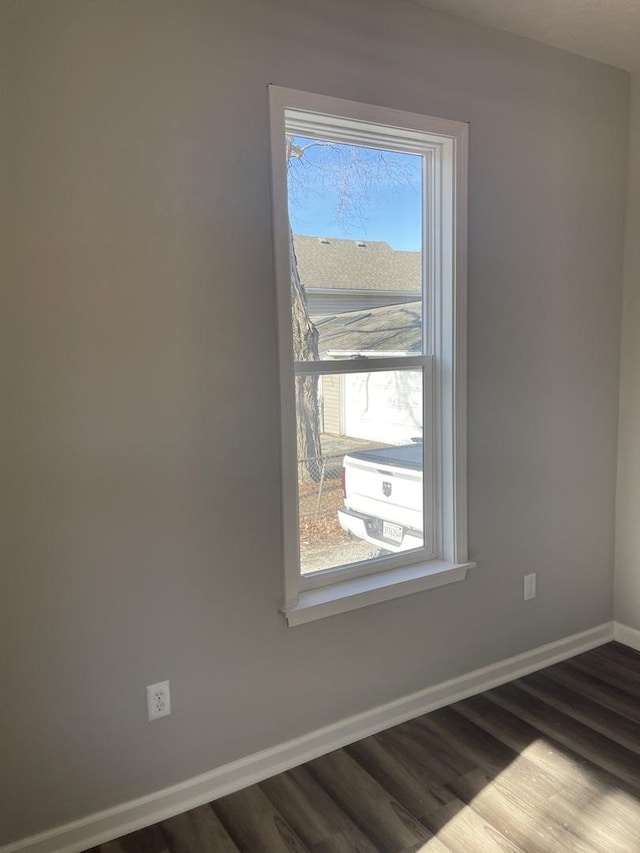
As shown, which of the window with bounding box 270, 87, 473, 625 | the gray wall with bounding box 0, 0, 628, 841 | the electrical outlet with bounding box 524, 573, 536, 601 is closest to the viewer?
the gray wall with bounding box 0, 0, 628, 841

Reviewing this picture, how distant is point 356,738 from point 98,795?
0.92 metres

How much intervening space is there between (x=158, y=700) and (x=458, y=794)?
3.32 ft

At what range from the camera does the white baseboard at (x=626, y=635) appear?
2969 mm

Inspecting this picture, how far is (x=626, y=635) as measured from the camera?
3.01 m

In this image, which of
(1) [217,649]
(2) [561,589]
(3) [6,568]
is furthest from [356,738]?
(3) [6,568]

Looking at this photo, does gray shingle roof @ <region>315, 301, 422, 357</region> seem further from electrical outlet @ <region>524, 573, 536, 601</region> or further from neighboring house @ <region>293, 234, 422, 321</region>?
electrical outlet @ <region>524, 573, 536, 601</region>

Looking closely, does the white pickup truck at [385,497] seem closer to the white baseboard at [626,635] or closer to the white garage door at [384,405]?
the white garage door at [384,405]

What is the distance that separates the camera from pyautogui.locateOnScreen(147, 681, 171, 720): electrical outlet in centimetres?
190

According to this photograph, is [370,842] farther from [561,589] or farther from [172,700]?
[561,589]

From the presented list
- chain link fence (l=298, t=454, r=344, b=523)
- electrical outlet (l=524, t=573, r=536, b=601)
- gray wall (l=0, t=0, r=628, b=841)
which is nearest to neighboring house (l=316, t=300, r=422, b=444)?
chain link fence (l=298, t=454, r=344, b=523)

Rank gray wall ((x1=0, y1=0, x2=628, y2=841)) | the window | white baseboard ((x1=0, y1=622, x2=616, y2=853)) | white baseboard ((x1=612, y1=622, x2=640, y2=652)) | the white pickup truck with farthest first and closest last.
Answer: white baseboard ((x1=612, y1=622, x2=640, y2=652)) < the white pickup truck < the window < white baseboard ((x1=0, y1=622, x2=616, y2=853)) < gray wall ((x1=0, y1=0, x2=628, y2=841))

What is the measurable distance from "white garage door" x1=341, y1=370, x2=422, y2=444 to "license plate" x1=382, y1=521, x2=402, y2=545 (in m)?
0.33

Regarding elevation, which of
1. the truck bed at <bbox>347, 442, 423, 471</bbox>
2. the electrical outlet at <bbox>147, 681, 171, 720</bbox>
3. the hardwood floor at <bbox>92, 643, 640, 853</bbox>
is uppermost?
the truck bed at <bbox>347, 442, 423, 471</bbox>

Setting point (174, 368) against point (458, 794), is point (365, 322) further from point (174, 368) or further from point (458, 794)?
point (458, 794)
